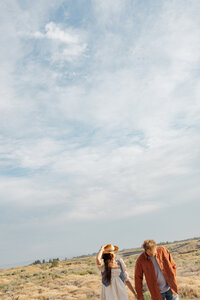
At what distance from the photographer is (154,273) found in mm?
5547

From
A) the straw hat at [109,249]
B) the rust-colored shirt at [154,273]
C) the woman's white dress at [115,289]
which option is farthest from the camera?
the straw hat at [109,249]

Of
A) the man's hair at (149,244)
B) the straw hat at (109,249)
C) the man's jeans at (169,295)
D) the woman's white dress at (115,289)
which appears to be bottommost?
the man's jeans at (169,295)

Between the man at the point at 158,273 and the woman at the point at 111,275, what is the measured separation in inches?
13.0

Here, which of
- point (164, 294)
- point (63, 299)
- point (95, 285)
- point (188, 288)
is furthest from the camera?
point (95, 285)

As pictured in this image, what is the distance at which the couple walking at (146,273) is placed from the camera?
5523mm

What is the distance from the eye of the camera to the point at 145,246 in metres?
5.55

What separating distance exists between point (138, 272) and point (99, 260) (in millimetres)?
824

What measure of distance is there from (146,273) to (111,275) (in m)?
0.68

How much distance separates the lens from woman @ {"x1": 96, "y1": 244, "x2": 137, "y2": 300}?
18.8 ft

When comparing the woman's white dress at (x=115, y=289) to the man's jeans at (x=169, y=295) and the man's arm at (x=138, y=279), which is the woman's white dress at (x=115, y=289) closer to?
the man's arm at (x=138, y=279)

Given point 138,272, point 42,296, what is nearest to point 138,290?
point 138,272

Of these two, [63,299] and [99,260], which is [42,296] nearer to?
[63,299]

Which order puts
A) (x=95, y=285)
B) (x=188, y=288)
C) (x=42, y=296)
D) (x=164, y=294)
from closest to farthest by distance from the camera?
(x=164, y=294), (x=188, y=288), (x=42, y=296), (x=95, y=285)

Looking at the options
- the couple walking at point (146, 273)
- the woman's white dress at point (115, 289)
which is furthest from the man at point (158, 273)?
the woman's white dress at point (115, 289)
